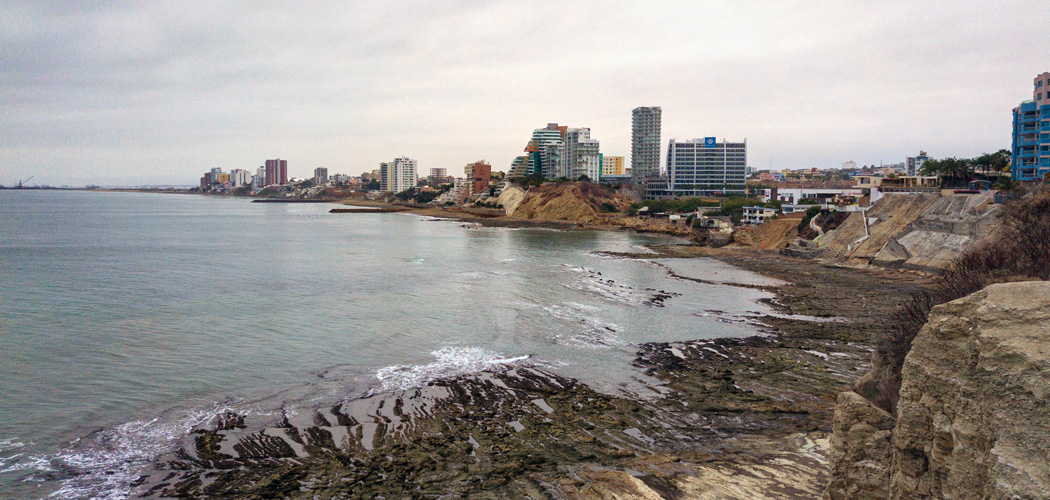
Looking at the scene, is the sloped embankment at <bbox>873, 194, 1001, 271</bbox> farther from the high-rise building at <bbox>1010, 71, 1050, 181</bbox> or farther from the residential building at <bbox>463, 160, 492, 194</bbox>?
the residential building at <bbox>463, 160, 492, 194</bbox>

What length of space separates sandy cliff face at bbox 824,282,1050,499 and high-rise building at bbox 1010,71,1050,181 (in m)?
60.3

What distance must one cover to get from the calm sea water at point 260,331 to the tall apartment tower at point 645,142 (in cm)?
11926

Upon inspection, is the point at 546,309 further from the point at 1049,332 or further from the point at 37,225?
the point at 37,225

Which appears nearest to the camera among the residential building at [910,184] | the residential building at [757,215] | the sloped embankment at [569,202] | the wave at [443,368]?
the wave at [443,368]

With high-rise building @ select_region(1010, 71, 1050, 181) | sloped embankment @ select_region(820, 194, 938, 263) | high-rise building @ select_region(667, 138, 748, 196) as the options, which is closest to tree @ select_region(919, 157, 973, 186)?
high-rise building @ select_region(1010, 71, 1050, 181)

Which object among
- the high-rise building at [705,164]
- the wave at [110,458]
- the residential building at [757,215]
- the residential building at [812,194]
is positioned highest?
the high-rise building at [705,164]

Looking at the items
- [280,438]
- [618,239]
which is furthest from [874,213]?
[280,438]

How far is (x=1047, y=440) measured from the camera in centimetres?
528

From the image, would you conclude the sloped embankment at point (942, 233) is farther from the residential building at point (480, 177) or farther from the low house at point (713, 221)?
the residential building at point (480, 177)

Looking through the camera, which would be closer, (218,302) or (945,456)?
(945,456)

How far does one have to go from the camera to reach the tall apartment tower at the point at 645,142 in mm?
170875

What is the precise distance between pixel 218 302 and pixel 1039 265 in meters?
36.5

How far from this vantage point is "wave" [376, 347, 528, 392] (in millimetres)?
19594

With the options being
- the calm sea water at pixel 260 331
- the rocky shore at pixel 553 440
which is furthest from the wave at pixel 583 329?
the rocky shore at pixel 553 440
